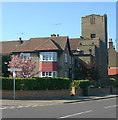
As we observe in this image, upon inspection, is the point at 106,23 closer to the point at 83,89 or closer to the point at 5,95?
the point at 83,89

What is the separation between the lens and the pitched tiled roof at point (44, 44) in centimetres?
3789

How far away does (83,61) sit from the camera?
155 ft

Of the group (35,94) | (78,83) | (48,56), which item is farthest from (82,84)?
(35,94)

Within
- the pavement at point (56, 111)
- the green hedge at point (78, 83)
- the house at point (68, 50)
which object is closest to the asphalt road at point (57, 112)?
the pavement at point (56, 111)

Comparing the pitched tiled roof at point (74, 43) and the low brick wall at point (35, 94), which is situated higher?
the pitched tiled roof at point (74, 43)

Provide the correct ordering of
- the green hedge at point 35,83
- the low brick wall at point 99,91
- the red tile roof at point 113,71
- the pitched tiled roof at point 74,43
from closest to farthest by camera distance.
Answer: the green hedge at point 35,83
the low brick wall at point 99,91
the pitched tiled roof at point 74,43
the red tile roof at point 113,71

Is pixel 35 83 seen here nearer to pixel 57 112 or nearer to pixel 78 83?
pixel 78 83

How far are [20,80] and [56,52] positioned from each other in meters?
11.6

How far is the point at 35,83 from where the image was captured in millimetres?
27688

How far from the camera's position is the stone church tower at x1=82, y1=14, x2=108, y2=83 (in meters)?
53.2

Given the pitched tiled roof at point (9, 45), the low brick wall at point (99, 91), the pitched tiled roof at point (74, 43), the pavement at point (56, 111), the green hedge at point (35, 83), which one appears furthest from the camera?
the pitched tiled roof at point (74, 43)

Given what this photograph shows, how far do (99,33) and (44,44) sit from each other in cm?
1935

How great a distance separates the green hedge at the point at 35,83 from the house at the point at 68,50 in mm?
7080

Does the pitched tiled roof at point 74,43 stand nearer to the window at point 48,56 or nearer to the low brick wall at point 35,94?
the window at point 48,56
